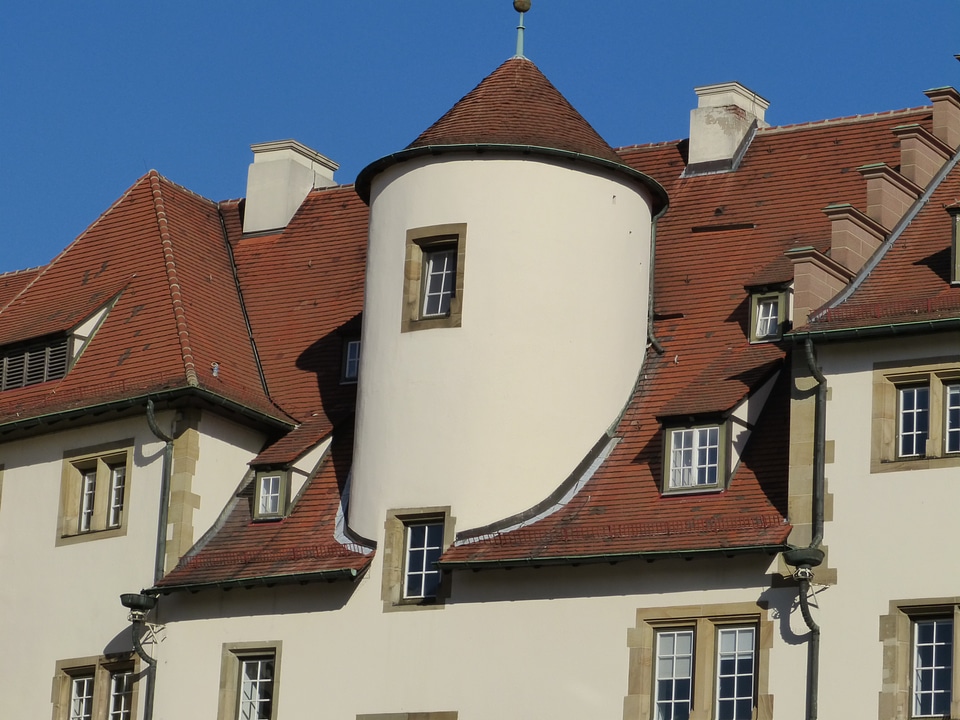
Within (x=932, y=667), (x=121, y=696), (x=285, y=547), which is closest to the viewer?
(x=932, y=667)

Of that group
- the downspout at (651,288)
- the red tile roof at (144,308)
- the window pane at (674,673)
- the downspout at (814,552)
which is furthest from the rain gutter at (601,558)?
the red tile roof at (144,308)

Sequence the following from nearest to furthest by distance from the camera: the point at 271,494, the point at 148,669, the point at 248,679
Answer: the point at 248,679 → the point at 148,669 → the point at 271,494

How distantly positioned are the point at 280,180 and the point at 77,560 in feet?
33.1

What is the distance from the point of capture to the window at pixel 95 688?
137 ft

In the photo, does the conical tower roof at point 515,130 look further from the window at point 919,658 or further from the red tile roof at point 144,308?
the window at point 919,658

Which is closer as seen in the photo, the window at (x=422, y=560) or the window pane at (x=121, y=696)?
the window at (x=422, y=560)

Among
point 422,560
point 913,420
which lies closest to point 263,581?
point 422,560

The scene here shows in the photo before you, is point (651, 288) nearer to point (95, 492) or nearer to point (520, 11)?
point (520, 11)

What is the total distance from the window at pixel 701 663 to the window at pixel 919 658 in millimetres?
1787

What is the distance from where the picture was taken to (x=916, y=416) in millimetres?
36781

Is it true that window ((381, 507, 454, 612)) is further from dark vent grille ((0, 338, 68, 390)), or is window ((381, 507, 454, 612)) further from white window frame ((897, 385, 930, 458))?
dark vent grille ((0, 338, 68, 390))

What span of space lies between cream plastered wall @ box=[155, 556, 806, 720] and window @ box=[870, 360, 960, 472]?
7.84 ft

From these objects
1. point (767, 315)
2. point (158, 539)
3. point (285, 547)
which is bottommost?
point (285, 547)

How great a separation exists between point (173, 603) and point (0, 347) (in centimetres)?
686
